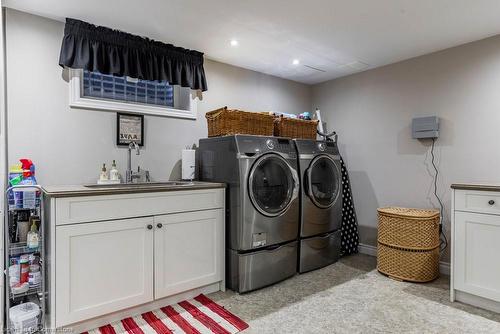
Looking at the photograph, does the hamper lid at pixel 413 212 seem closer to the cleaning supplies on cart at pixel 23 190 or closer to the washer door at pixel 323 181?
the washer door at pixel 323 181

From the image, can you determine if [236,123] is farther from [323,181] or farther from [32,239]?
[32,239]

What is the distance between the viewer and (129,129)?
274 cm

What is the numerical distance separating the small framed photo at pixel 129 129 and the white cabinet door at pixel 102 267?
2.95ft

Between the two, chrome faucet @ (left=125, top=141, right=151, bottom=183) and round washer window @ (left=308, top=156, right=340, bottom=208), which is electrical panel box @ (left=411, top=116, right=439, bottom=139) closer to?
round washer window @ (left=308, top=156, right=340, bottom=208)

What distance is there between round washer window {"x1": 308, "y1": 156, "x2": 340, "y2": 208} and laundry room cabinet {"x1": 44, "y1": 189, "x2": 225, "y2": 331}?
0.99 m

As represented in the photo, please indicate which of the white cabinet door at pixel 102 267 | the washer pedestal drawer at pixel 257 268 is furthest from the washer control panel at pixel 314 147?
the white cabinet door at pixel 102 267

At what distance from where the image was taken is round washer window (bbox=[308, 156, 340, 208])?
3.05 meters

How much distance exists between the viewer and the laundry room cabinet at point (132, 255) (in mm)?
1863

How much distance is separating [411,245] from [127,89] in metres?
2.96

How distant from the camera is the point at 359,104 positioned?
377 centimetres

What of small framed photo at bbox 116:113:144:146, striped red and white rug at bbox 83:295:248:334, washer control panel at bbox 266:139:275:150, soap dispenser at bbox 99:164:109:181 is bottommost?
striped red and white rug at bbox 83:295:248:334

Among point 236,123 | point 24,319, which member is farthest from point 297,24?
point 24,319

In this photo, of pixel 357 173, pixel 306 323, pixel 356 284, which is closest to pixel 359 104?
pixel 357 173

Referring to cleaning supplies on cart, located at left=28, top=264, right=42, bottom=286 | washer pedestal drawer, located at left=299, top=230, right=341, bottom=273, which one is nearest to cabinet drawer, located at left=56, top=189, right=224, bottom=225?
cleaning supplies on cart, located at left=28, top=264, right=42, bottom=286
